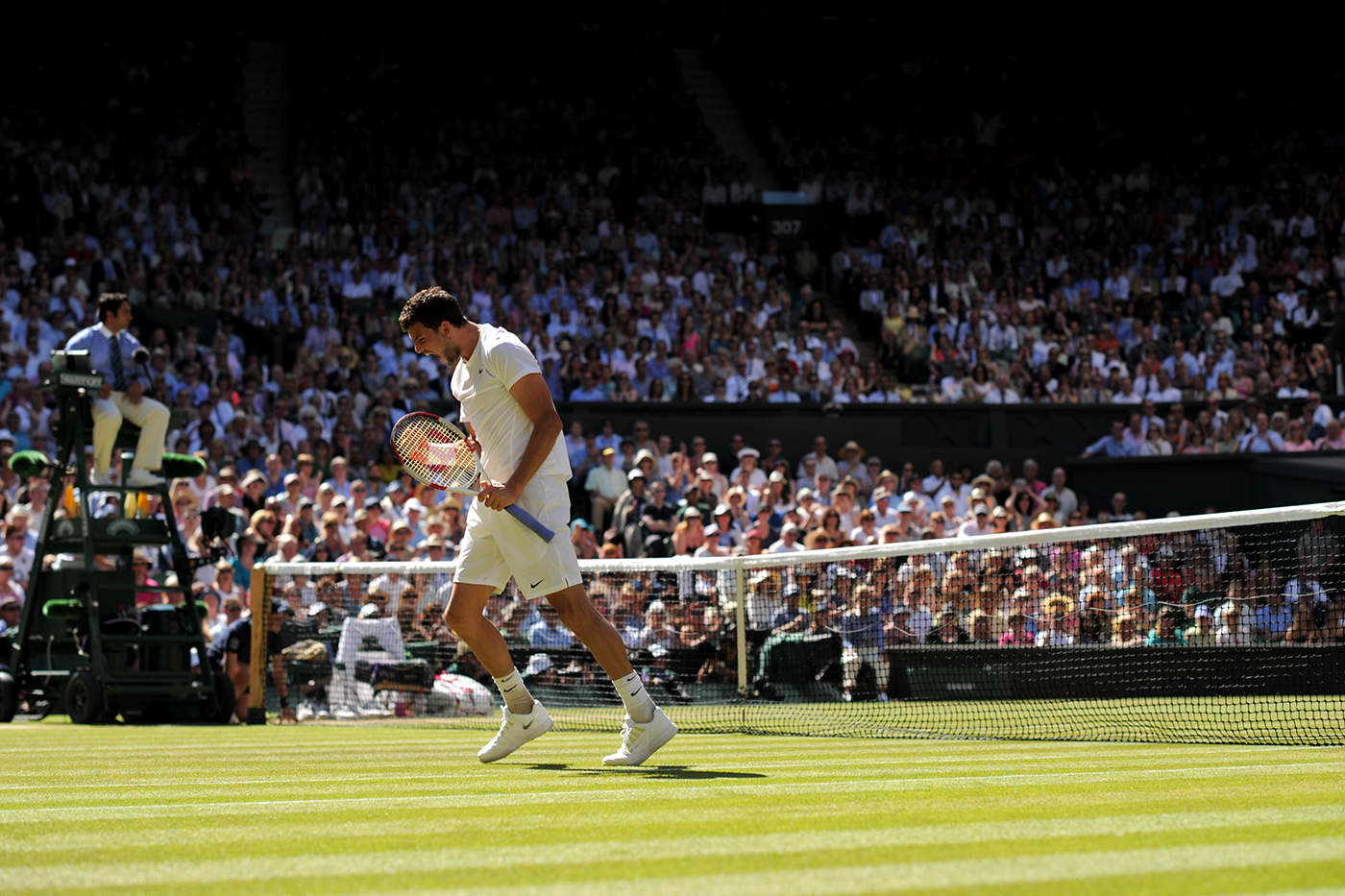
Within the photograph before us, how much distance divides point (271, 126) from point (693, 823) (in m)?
26.5

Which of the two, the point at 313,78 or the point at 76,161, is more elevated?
the point at 313,78

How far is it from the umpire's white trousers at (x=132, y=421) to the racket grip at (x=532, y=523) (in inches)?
236

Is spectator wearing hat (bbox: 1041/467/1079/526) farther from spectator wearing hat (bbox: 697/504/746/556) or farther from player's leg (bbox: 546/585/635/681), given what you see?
player's leg (bbox: 546/585/635/681)

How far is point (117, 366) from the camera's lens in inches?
452

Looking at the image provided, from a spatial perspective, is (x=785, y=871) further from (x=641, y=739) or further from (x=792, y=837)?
(x=641, y=739)

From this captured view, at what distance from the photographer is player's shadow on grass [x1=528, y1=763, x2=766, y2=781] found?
6.04m

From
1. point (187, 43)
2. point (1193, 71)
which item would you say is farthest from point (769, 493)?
point (1193, 71)

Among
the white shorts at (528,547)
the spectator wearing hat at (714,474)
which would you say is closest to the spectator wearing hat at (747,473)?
the spectator wearing hat at (714,474)

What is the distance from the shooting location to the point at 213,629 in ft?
43.5

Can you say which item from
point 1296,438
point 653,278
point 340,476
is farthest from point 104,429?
point 1296,438

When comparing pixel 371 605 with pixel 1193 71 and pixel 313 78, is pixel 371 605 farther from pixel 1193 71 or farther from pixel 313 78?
pixel 1193 71

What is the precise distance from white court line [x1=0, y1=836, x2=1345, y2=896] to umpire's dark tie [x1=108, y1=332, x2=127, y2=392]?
822cm

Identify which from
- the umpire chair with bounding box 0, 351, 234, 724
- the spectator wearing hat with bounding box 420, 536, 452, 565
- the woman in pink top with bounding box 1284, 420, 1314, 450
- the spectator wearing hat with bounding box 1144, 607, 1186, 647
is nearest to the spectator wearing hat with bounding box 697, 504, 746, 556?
the spectator wearing hat with bounding box 420, 536, 452, 565

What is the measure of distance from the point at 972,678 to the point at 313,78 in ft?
69.7
